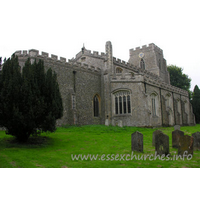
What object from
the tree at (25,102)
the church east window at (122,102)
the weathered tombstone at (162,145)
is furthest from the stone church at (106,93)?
the weathered tombstone at (162,145)

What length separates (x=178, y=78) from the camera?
149 ft

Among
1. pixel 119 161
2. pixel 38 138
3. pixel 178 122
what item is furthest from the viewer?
pixel 178 122

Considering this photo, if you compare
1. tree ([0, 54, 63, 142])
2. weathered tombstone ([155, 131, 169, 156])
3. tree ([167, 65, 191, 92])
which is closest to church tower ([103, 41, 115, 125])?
tree ([0, 54, 63, 142])

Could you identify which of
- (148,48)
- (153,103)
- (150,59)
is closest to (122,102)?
(153,103)

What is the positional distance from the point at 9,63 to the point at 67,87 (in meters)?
10.1

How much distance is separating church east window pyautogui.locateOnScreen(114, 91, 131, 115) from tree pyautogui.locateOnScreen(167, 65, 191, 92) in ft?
87.7

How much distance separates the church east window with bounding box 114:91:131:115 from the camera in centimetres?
2168

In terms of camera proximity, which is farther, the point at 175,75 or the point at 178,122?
the point at 175,75

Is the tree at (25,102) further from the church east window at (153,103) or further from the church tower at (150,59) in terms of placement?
the church tower at (150,59)

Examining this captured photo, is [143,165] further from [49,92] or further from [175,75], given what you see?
[175,75]

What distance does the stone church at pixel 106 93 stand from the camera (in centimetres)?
2047

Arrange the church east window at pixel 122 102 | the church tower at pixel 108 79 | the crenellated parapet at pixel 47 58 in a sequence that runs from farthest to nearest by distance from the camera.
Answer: the church tower at pixel 108 79
the church east window at pixel 122 102
the crenellated parapet at pixel 47 58

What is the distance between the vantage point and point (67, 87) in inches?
827

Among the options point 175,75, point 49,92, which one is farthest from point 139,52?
point 49,92
